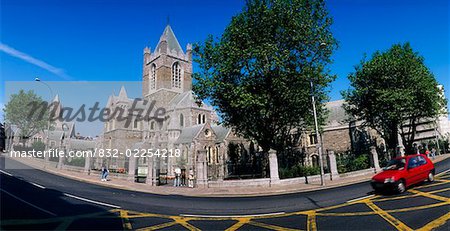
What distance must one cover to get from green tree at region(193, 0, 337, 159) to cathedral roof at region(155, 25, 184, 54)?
42.0m

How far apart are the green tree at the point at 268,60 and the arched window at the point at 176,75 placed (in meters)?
38.2

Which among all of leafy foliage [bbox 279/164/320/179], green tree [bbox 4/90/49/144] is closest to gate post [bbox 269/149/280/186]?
leafy foliage [bbox 279/164/320/179]

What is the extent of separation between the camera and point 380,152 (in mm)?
33938

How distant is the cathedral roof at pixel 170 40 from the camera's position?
61.5m

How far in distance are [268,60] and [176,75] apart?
145 ft

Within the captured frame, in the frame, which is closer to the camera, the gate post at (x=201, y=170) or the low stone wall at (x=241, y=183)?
the low stone wall at (x=241, y=183)

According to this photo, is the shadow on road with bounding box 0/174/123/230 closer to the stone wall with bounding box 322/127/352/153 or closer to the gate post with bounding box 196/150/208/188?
the gate post with bounding box 196/150/208/188

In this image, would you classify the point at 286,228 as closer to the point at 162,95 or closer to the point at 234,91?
the point at 234,91

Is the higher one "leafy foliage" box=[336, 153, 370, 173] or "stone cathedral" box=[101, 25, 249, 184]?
"stone cathedral" box=[101, 25, 249, 184]

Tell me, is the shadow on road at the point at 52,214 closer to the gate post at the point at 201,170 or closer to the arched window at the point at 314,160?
the gate post at the point at 201,170

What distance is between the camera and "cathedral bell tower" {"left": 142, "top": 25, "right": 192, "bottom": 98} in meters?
58.1

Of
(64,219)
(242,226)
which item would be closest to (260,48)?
(242,226)

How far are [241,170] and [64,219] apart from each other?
21317 mm

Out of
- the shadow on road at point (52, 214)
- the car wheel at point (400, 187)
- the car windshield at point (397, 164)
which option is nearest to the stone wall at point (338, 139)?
the car windshield at point (397, 164)
